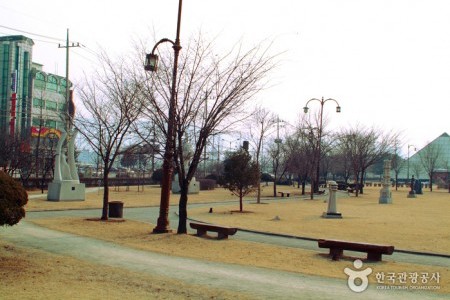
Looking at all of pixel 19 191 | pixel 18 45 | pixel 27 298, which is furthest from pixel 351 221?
pixel 18 45

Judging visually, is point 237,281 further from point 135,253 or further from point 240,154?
point 240,154

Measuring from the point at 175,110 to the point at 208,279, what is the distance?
6.96 m

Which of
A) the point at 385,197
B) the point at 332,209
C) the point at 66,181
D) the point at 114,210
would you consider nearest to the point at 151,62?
the point at 114,210

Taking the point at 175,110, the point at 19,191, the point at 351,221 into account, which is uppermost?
the point at 175,110

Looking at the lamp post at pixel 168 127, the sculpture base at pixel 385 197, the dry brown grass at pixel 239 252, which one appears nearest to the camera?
the dry brown grass at pixel 239 252

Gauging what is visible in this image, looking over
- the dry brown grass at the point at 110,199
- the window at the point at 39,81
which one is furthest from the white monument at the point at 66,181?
the window at the point at 39,81

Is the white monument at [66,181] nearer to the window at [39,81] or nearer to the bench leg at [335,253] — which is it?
the bench leg at [335,253]

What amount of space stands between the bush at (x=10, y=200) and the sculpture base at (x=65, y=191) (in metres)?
20.5

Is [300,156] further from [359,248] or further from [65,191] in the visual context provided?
[359,248]

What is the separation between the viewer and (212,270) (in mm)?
9203

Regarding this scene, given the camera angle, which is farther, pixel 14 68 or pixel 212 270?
pixel 14 68

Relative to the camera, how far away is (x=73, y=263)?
939cm

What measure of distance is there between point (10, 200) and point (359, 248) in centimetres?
736

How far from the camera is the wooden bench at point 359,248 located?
10789 mm
